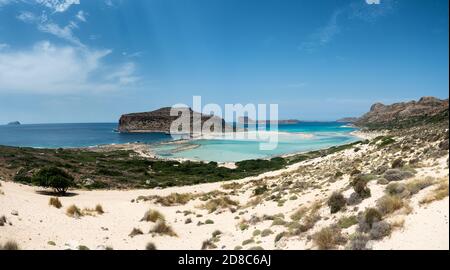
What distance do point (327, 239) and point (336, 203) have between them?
3.50m

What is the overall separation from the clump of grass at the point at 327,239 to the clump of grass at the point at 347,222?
0.91 metres

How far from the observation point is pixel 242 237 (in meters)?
13.2

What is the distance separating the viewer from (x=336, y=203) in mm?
12711

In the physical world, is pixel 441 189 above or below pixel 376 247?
above

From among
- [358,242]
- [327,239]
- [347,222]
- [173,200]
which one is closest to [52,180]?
[173,200]

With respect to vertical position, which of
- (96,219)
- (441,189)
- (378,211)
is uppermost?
(441,189)

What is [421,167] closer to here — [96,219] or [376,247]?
[376,247]

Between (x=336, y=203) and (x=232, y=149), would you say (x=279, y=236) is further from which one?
(x=232, y=149)

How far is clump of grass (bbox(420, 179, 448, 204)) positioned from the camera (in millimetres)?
9422
